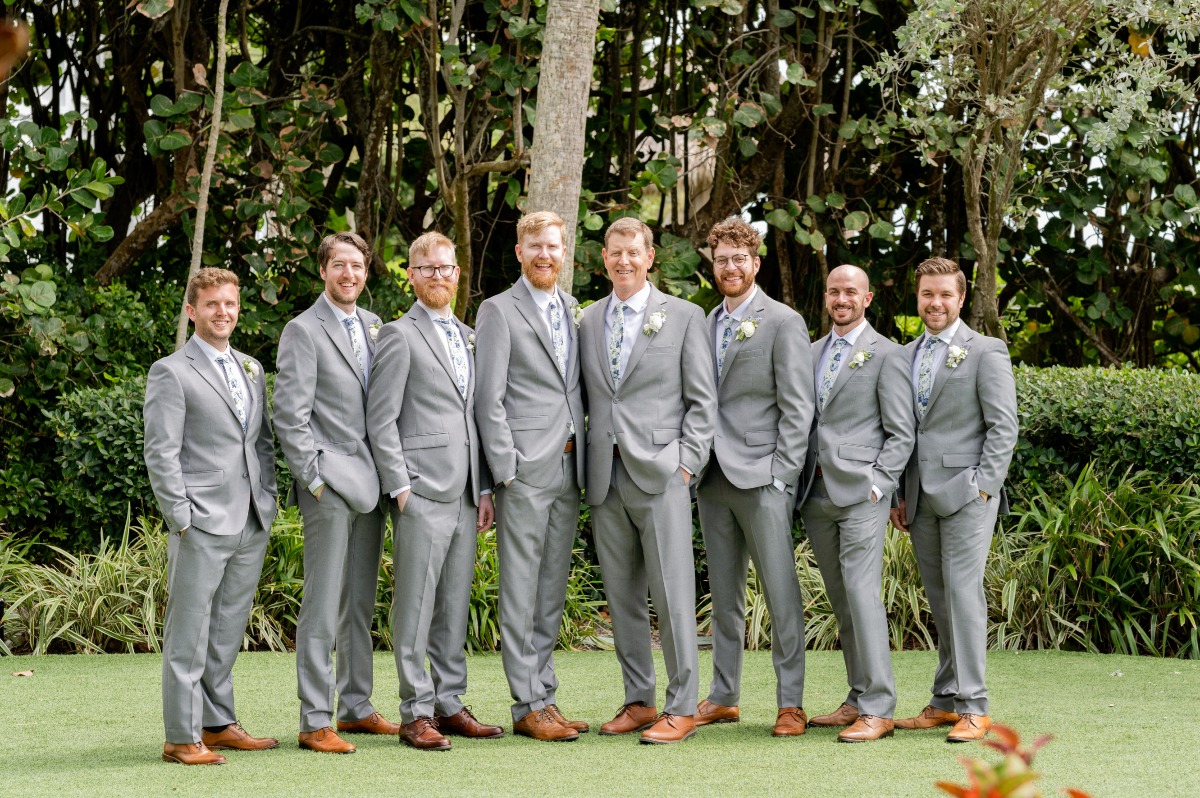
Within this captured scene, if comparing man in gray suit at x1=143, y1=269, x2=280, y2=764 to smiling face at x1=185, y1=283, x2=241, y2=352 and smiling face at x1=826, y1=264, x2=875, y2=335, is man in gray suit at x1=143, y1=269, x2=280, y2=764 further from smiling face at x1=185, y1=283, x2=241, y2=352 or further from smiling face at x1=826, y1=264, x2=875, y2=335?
smiling face at x1=826, y1=264, x2=875, y2=335

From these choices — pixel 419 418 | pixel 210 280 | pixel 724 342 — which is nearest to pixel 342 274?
pixel 210 280

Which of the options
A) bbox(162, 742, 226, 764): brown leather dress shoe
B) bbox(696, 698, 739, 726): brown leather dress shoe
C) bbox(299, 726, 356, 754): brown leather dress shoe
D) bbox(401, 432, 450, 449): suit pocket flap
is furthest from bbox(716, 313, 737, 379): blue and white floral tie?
bbox(162, 742, 226, 764): brown leather dress shoe

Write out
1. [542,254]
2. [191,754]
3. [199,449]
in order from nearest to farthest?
[191,754] → [199,449] → [542,254]

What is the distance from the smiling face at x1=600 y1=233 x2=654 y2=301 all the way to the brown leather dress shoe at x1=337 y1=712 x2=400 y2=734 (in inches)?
70.2

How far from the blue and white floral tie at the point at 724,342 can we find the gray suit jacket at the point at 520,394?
22.5 inches

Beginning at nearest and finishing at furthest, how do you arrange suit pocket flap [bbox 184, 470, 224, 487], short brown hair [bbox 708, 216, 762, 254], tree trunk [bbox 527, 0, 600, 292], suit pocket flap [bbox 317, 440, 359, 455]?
suit pocket flap [bbox 184, 470, 224, 487], suit pocket flap [bbox 317, 440, 359, 455], short brown hair [bbox 708, 216, 762, 254], tree trunk [bbox 527, 0, 600, 292]

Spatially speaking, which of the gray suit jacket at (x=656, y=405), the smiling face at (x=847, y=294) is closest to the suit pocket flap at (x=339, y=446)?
the gray suit jacket at (x=656, y=405)

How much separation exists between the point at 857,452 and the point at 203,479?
229cm

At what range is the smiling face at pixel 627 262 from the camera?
4691mm

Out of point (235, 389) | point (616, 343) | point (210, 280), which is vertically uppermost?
point (210, 280)

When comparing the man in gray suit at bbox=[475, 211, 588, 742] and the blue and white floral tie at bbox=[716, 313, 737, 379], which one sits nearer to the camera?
the man in gray suit at bbox=[475, 211, 588, 742]

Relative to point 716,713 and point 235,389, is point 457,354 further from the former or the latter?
point 716,713

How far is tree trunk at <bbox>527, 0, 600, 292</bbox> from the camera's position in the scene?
6.42 metres

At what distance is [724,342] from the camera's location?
4820mm
